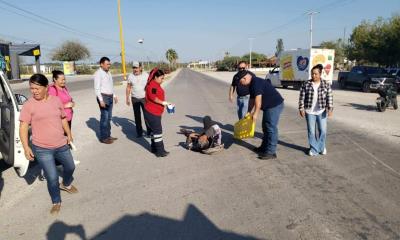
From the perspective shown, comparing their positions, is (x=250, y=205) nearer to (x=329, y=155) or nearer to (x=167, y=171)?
(x=167, y=171)

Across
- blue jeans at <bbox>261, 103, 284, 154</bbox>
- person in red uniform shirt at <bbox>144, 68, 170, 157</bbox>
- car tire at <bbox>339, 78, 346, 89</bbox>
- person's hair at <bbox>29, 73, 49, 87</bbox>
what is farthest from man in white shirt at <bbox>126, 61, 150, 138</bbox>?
car tire at <bbox>339, 78, 346, 89</bbox>

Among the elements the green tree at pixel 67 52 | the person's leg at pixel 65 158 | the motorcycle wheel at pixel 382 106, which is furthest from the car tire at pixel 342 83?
the green tree at pixel 67 52

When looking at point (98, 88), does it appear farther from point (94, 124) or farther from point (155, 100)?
point (94, 124)

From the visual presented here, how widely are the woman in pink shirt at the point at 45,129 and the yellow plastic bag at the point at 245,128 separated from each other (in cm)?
A: 371

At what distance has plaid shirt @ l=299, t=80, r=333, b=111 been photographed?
6.30 metres

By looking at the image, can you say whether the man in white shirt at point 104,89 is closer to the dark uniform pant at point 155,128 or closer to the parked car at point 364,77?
the dark uniform pant at point 155,128

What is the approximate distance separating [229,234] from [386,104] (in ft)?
37.4

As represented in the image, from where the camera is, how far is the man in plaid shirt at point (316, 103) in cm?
630

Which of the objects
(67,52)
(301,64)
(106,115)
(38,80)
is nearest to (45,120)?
(38,80)

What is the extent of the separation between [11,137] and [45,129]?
1150mm

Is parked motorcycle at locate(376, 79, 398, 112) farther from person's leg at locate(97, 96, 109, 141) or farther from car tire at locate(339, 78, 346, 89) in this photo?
car tire at locate(339, 78, 346, 89)

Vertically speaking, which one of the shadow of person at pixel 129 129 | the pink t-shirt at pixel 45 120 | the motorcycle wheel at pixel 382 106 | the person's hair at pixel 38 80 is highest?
the person's hair at pixel 38 80

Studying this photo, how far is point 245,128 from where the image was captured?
23.7 ft

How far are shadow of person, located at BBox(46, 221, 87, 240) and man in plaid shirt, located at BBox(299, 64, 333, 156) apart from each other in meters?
4.50
